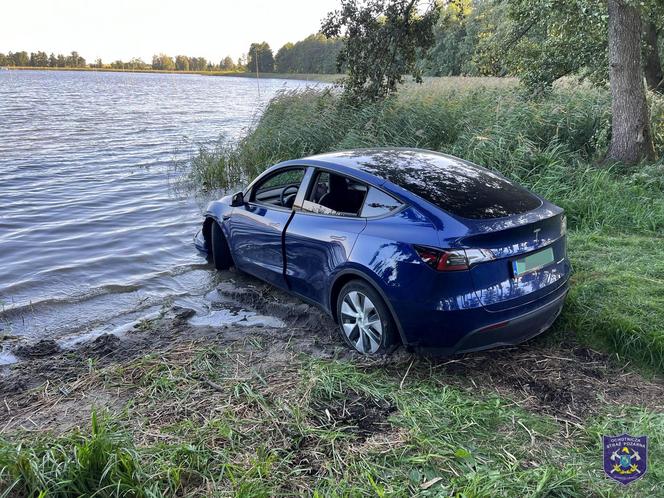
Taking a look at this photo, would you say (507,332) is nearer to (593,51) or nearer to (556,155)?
(556,155)

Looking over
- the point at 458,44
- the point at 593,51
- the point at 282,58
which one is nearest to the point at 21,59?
the point at 282,58

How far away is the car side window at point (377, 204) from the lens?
423 centimetres

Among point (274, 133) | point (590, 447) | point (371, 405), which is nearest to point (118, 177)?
point (274, 133)

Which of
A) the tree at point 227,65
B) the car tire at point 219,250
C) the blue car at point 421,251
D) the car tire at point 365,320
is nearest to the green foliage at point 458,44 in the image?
the car tire at point 219,250

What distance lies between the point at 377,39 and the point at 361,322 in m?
10.2

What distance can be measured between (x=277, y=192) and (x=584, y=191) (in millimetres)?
4220

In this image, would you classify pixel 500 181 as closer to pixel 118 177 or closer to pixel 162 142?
pixel 118 177

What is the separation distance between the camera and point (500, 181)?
15.4ft

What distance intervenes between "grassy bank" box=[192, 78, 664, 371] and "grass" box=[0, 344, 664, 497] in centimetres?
135

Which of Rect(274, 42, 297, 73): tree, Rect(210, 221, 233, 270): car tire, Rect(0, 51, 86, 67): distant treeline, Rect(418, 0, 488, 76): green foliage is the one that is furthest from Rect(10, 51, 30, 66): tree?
Rect(210, 221, 233, 270): car tire

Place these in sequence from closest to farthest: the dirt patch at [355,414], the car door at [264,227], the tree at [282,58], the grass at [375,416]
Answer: the grass at [375,416] → the dirt patch at [355,414] → the car door at [264,227] → the tree at [282,58]

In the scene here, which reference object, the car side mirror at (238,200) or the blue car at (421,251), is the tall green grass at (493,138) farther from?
the car side mirror at (238,200)

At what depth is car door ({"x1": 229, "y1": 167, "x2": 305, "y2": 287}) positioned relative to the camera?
538cm

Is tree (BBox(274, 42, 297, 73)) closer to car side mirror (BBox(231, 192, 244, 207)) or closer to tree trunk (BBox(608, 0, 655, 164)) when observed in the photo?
tree trunk (BBox(608, 0, 655, 164))
